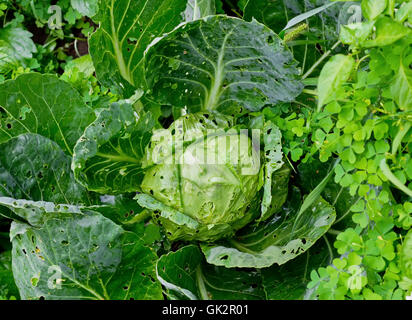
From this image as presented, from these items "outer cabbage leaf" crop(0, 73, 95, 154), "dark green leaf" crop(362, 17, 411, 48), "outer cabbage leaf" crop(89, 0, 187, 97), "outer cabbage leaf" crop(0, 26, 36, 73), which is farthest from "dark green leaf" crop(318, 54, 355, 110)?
"outer cabbage leaf" crop(0, 26, 36, 73)

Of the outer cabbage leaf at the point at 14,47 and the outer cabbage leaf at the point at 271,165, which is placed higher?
the outer cabbage leaf at the point at 14,47

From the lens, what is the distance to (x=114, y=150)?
1.20 m

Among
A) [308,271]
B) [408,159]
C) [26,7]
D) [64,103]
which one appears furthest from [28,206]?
[26,7]

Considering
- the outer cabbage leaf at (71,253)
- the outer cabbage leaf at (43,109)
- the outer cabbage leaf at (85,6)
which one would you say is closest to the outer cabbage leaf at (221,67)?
the outer cabbage leaf at (43,109)

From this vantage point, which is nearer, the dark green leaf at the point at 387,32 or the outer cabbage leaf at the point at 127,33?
the dark green leaf at the point at 387,32

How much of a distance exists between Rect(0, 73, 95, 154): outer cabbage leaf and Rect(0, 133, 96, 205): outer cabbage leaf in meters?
0.06

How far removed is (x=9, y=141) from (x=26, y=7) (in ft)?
2.61

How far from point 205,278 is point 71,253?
364mm

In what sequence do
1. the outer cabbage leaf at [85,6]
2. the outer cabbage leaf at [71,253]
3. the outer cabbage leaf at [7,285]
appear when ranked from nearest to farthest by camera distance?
the outer cabbage leaf at [71,253]
the outer cabbage leaf at [7,285]
the outer cabbage leaf at [85,6]

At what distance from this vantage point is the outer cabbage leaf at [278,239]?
1.15 m

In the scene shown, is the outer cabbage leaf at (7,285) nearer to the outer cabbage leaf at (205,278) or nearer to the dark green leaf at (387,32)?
the outer cabbage leaf at (205,278)

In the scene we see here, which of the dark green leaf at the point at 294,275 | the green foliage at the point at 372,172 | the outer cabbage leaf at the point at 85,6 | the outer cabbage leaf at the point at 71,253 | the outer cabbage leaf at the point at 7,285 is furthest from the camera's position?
the outer cabbage leaf at the point at 85,6

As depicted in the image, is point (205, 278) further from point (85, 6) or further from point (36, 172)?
point (85, 6)

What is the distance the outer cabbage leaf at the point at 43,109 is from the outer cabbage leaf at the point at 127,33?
0.10 metres
